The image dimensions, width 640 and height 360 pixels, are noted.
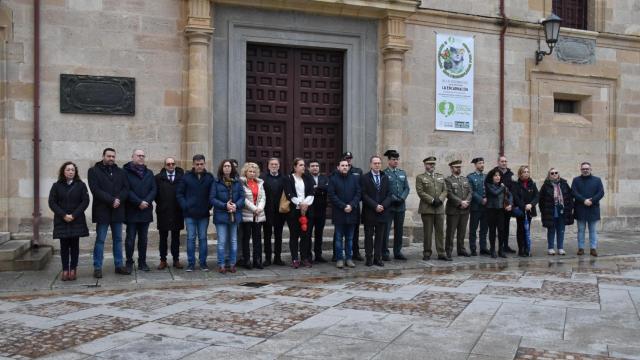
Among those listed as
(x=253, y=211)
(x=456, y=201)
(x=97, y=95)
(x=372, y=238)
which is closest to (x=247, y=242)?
(x=253, y=211)

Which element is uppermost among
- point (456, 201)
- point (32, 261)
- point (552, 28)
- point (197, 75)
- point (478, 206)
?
point (552, 28)

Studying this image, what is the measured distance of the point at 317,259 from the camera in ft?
33.3

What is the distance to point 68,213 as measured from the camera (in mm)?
8250

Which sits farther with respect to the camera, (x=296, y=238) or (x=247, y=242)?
(x=296, y=238)

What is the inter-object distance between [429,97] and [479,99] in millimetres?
1297

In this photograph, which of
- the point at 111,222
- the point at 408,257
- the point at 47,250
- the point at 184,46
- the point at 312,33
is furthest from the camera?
the point at 312,33

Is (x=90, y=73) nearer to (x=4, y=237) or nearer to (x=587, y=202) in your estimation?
(x=4, y=237)

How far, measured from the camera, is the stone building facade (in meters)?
10.8

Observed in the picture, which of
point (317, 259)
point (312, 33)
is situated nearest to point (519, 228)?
point (317, 259)

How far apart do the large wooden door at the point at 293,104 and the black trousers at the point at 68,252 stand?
4.77m

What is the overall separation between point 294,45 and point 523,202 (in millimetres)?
5451

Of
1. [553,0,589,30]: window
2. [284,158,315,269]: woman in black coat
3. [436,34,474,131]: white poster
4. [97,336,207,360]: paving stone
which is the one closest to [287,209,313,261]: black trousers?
[284,158,315,269]: woman in black coat

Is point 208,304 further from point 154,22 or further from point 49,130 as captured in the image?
point 154,22

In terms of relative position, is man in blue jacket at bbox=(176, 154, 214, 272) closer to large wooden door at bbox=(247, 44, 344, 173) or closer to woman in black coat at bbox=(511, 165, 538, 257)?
large wooden door at bbox=(247, 44, 344, 173)
